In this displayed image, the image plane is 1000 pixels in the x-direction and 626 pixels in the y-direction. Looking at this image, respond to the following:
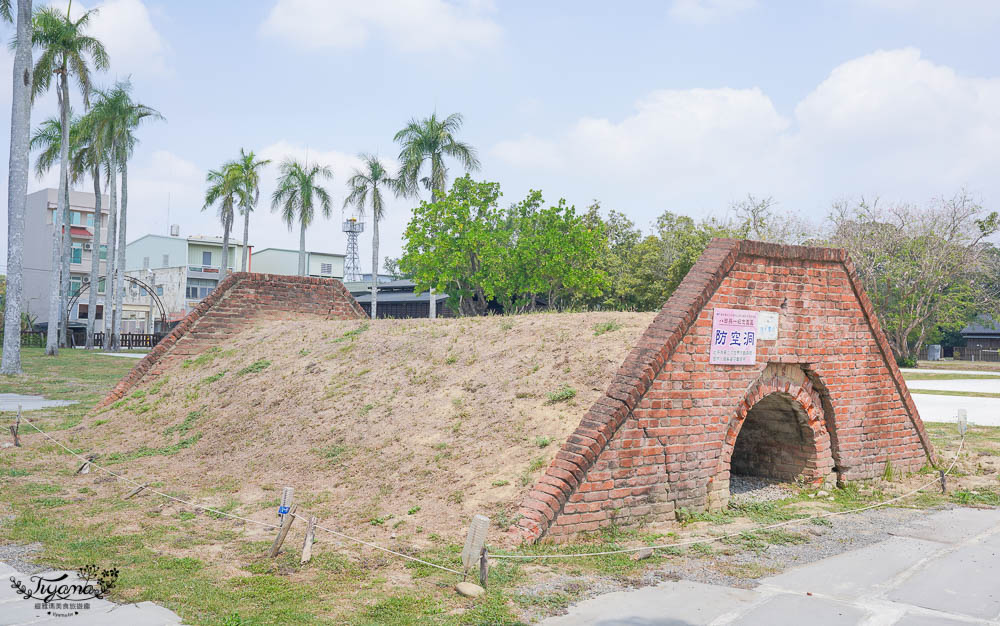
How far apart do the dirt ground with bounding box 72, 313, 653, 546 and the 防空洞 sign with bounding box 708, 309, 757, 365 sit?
1.22 meters

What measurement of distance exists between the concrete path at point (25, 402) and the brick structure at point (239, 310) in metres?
4.05

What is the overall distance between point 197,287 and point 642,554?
61.6 meters

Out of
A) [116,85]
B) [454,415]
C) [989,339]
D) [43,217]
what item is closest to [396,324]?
[454,415]

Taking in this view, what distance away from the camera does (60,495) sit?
350 inches

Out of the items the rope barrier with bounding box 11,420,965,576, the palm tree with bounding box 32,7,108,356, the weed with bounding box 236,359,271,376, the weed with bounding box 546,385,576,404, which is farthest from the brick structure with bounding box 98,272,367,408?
the palm tree with bounding box 32,7,108,356

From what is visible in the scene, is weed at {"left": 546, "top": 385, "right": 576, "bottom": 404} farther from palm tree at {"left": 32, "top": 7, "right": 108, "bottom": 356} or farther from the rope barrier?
palm tree at {"left": 32, "top": 7, "right": 108, "bottom": 356}

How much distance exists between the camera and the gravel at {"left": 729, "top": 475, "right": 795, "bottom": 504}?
9.05 metres

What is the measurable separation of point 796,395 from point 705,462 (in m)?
1.94

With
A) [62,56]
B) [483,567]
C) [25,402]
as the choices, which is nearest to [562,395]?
[483,567]

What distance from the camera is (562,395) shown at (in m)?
8.48

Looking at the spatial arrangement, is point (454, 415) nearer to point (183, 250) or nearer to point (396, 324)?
point (396, 324)

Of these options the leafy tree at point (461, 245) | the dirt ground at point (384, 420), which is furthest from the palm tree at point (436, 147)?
the dirt ground at point (384, 420)

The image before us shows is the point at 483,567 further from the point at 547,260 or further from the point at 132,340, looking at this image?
the point at 132,340

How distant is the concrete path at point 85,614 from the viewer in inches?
193
